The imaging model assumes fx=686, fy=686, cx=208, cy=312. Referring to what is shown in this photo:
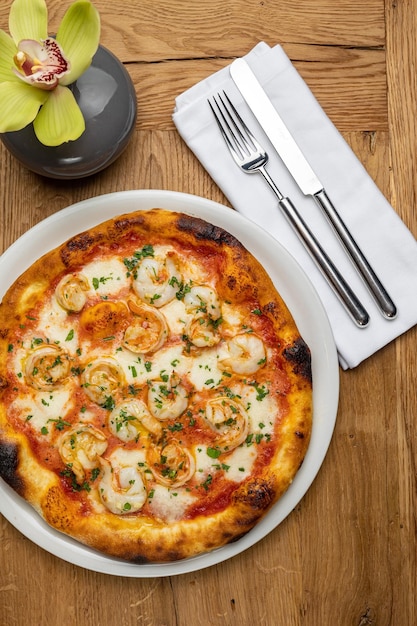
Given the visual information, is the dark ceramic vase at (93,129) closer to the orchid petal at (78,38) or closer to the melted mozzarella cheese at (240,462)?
the orchid petal at (78,38)

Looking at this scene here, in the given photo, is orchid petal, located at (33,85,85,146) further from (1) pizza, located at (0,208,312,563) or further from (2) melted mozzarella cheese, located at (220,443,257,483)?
(2) melted mozzarella cheese, located at (220,443,257,483)

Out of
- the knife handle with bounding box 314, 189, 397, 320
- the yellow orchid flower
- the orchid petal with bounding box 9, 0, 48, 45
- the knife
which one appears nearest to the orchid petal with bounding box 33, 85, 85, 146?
the yellow orchid flower

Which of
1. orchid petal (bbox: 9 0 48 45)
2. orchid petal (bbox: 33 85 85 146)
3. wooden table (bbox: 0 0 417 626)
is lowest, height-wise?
wooden table (bbox: 0 0 417 626)

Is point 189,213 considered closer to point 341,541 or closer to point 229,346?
point 229,346

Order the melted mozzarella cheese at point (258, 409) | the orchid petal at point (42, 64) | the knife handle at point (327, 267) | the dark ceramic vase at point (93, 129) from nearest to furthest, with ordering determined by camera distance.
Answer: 1. the orchid petal at point (42, 64)
2. the dark ceramic vase at point (93, 129)
3. the melted mozzarella cheese at point (258, 409)
4. the knife handle at point (327, 267)

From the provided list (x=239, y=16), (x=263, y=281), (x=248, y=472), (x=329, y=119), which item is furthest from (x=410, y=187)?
(x=248, y=472)

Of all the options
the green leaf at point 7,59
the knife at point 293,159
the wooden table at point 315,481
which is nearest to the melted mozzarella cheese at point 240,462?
the wooden table at point 315,481

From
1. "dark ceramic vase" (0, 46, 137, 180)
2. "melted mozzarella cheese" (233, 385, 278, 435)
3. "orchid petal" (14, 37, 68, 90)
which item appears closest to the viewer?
"orchid petal" (14, 37, 68, 90)
